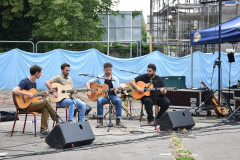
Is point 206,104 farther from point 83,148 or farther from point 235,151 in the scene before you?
point 83,148

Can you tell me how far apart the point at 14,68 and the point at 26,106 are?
870 centimetres

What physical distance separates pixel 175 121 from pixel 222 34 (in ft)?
14.6

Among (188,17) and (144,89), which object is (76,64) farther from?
(188,17)

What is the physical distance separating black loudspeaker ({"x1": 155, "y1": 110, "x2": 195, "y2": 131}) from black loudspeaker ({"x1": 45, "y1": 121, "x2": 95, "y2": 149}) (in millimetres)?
2164

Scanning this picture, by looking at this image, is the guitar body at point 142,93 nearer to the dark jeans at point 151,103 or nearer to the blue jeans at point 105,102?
the dark jeans at point 151,103

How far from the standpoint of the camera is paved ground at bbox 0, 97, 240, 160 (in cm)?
627

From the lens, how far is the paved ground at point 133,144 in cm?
627

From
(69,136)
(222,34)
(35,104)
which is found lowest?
(69,136)

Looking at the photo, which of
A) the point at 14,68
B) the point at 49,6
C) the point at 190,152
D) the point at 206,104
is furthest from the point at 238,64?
the point at 190,152

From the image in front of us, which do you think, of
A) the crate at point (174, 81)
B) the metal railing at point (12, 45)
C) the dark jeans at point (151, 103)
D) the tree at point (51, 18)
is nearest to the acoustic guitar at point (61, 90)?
the dark jeans at point (151, 103)

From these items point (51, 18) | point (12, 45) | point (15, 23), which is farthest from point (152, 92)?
point (15, 23)

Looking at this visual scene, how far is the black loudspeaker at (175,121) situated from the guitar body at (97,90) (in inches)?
70.2

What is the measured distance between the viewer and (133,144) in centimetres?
727

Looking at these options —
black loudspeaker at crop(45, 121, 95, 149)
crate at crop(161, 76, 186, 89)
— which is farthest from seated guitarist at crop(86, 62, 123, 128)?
crate at crop(161, 76, 186, 89)
